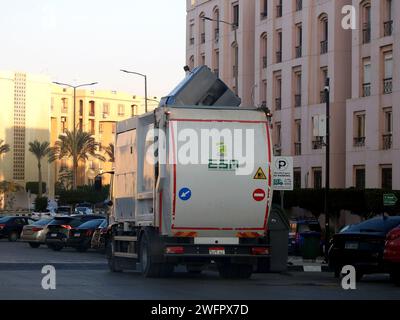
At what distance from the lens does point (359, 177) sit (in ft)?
180

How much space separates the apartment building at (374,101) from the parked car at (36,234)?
16984 mm

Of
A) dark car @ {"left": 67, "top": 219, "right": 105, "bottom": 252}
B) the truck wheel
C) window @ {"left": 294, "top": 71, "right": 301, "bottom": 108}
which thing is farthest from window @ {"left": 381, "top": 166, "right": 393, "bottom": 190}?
the truck wheel

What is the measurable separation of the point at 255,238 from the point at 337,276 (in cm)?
296

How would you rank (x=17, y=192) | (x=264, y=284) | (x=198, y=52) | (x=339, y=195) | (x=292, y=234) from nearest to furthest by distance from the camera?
1. (x=264, y=284)
2. (x=292, y=234)
3. (x=339, y=195)
4. (x=198, y=52)
5. (x=17, y=192)

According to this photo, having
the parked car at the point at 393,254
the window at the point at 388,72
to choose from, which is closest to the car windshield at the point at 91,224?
the window at the point at 388,72

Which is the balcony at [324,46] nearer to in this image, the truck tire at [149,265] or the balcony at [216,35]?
the balcony at [216,35]

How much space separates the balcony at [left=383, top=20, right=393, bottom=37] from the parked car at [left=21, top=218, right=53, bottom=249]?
1920 cm

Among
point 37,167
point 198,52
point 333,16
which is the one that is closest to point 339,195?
point 333,16

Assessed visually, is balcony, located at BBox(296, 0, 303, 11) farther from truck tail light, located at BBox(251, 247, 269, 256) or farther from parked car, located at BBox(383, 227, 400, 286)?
parked car, located at BBox(383, 227, 400, 286)

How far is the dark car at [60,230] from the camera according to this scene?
42625 mm

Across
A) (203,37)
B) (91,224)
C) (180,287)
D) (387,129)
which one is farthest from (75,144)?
(180,287)

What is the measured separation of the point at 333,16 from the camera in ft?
186

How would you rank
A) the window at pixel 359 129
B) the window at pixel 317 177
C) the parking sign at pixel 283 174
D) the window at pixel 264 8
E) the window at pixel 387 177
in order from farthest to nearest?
the window at pixel 264 8
the window at pixel 317 177
the window at pixel 359 129
the window at pixel 387 177
the parking sign at pixel 283 174

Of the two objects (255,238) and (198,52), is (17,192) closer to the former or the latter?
(198,52)
